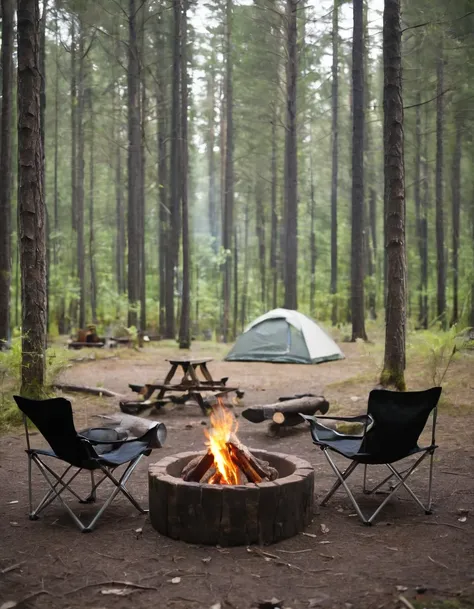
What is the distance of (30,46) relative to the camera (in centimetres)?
748

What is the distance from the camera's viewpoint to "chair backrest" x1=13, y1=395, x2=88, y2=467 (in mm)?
4043

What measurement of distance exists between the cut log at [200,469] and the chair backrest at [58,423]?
735mm

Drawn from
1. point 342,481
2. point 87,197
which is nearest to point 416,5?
point 342,481

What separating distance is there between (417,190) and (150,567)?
23.4 metres

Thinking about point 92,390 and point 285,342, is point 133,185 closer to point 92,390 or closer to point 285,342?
point 285,342

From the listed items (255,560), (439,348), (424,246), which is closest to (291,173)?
(424,246)

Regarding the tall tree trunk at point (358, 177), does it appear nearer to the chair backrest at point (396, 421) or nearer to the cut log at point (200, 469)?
the chair backrest at point (396, 421)

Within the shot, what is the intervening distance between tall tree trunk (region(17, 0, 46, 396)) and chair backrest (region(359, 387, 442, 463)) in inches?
186

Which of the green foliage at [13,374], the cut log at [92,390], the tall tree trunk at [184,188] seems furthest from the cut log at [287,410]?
A: the tall tree trunk at [184,188]

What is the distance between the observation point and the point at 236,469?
4316 millimetres

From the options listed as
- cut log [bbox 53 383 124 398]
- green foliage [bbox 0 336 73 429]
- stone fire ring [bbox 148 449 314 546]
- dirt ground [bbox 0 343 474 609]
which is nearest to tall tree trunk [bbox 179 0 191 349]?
cut log [bbox 53 383 124 398]

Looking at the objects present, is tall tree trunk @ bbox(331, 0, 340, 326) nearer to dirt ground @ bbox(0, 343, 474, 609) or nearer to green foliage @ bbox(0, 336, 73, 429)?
green foliage @ bbox(0, 336, 73, 429)

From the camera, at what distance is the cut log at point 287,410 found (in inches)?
287

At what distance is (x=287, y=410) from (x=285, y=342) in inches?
273
